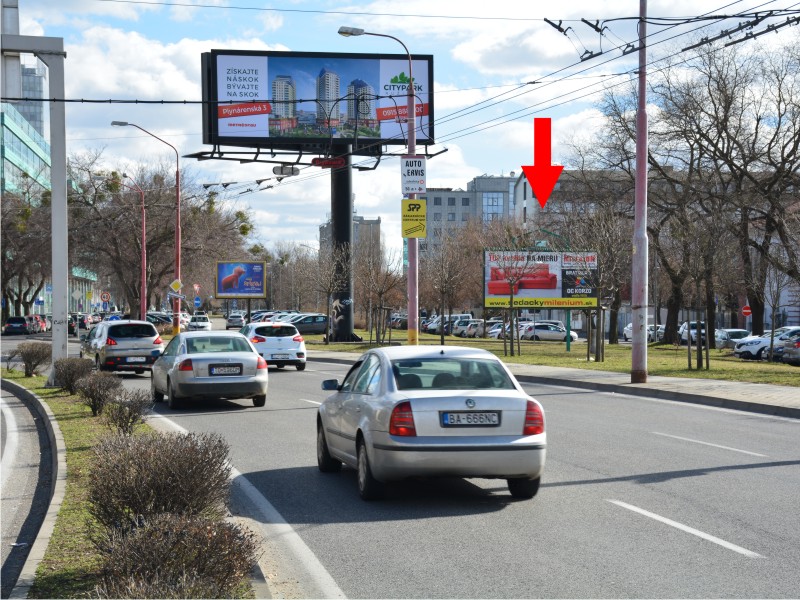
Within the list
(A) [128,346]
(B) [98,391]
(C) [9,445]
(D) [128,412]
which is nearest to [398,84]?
(A) [128,346]

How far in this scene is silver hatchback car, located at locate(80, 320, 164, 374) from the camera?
2912 cm

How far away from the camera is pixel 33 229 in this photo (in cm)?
6738

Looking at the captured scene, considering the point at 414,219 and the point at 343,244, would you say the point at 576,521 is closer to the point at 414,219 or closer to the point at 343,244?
the point at 414,219

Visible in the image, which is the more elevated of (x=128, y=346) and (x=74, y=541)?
(x=128, y=346)

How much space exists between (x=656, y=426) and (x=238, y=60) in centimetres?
3366

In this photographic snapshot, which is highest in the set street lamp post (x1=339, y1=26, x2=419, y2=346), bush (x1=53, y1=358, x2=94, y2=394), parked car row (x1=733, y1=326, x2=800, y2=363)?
street lamp post (x1=339, y1=26, x2=419, y2=346)

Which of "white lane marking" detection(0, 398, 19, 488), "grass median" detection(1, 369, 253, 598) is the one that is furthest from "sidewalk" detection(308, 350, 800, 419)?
"white lane marking" detection(0, 398, 19, 488)

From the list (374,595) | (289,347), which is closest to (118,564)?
(374,595)

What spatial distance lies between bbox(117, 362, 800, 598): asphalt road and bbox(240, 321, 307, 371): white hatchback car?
16.8 m

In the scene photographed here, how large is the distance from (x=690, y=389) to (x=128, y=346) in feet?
50.1

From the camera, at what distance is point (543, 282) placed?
50000 mm

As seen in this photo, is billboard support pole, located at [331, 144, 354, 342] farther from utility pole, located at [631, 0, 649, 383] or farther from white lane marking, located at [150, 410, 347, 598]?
white lane marking, located at [150, 410, 347, 598]

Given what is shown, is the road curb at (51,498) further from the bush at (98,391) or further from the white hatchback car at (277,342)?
the white hatchback car at (277,342)

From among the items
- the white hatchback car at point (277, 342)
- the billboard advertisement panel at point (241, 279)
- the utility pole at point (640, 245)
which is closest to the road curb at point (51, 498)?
the white hatchback car at point (277, 342)
